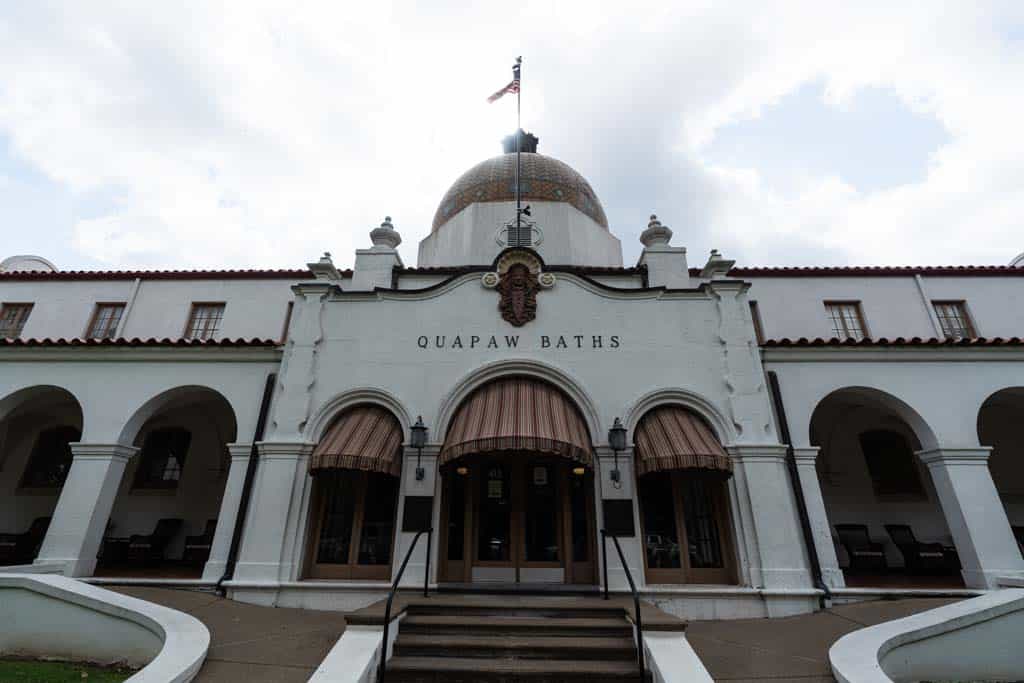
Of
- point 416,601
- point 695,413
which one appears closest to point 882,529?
point 695,413

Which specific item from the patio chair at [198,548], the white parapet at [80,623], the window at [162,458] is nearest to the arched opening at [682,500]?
the white parapet at [80,623]

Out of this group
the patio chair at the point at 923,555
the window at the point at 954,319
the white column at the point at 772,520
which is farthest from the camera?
the window at the point at 954,319

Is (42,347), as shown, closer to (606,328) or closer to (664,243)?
(606,328)

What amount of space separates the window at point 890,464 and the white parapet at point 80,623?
16.3 m

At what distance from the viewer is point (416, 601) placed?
7.69m

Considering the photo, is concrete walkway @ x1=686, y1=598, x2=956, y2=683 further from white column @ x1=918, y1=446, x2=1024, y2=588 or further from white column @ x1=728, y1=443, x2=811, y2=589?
white column @ x1=918, y1=446, x2=1024, y2=588

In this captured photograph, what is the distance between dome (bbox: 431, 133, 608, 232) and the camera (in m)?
17.0

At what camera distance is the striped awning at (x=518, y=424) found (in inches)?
352

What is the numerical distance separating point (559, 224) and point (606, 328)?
6249mm

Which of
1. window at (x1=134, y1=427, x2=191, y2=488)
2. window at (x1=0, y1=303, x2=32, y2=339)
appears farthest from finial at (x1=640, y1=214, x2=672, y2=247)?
window at (x1=0, y1=303, x2=32, y2=339)

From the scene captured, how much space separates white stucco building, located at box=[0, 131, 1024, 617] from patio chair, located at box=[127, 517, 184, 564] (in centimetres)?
8

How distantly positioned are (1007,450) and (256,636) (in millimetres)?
19320

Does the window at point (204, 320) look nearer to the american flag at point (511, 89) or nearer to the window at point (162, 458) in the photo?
the window at point (162, 458)

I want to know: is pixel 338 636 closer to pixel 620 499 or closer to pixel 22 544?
pixel 620 499
